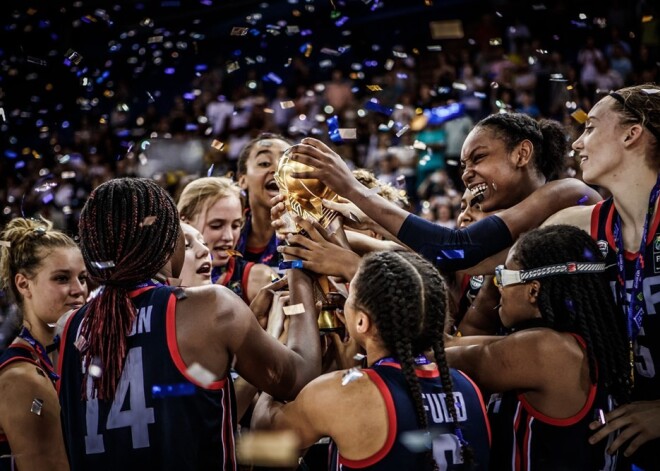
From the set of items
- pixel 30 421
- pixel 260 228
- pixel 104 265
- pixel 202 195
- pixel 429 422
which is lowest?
pixel 260 228

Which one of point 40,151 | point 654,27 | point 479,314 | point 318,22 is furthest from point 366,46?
point 479,314

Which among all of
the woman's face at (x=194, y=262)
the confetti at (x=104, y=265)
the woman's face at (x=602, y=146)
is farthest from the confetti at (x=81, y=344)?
the woman's face at (x=602, y=146)

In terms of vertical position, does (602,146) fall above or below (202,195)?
above

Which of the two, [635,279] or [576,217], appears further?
[576,217]

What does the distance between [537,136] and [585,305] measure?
1220 millimetres

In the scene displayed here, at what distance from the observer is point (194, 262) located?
3.35 m

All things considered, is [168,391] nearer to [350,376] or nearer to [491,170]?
[350,376]

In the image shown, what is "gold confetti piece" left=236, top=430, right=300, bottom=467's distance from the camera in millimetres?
2328

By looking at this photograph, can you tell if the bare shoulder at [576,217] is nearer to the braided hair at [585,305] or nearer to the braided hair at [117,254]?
the braided hair at [585,305]

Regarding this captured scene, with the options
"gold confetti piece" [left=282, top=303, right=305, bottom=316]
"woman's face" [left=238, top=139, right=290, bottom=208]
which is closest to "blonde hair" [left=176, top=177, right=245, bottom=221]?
"woman's face" [left=238, top=139, right=290, bottom=208]

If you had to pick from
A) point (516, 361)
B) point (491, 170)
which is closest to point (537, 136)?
point (491, 170)

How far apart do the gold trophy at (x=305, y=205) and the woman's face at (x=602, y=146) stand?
1.10 metres

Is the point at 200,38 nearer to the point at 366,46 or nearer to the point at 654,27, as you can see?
the point at 366,46

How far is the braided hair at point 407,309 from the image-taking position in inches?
89.5
